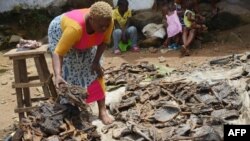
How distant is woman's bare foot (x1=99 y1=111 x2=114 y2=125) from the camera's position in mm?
5070

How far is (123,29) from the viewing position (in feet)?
32.1

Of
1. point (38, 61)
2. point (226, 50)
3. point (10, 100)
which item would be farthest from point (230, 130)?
point (226, 50)

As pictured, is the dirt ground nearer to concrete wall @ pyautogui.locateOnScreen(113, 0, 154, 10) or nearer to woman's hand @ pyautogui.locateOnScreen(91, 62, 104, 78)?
concrete wall @ pyautogui.locateOnScreen(113, 0, 154, 10)

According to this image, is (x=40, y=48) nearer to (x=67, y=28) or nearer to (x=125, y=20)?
(x=67, y=28)

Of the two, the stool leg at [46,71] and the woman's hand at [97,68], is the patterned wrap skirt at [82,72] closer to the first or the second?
the woman's hand at [97,68]

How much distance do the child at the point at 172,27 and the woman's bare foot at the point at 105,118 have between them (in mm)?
4646

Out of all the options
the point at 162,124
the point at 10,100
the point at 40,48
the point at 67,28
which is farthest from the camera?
the point at 10,100

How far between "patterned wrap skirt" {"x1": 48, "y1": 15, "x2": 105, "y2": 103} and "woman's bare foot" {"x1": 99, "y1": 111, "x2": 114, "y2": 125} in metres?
0.18

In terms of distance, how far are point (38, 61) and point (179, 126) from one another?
5.80ft

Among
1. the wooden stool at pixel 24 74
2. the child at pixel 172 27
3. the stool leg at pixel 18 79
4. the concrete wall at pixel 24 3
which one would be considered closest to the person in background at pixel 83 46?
the wooden stool at pixel 24 74

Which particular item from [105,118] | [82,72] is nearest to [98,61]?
[82,72]

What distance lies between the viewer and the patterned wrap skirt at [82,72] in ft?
16.2

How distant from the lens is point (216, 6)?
10.1 metres

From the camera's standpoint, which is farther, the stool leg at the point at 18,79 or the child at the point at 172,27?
the child at the point at 172,27
